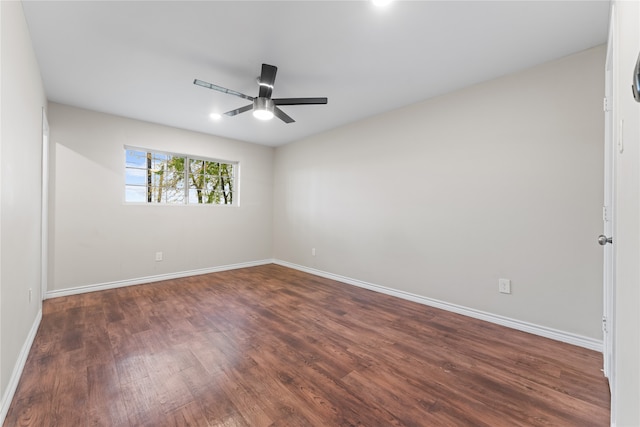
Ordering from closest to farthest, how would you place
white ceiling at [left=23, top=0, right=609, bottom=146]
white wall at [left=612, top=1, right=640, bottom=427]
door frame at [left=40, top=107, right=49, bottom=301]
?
white wall at [left=612, top=1, right=640, bottom=427] → white ceiling at [left=23, top=0, right=609, bottom=146] → door frame at [left=40, top=107, right=49, bottom=301]

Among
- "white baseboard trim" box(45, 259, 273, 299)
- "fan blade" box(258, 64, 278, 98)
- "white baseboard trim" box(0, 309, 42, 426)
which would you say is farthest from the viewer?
"white baseboard trim" box(45, 259, 273, 299)

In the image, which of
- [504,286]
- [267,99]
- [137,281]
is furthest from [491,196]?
[137,281]

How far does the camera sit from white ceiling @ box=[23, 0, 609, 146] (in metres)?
1.78

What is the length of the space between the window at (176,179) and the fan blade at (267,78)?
2.62 metres

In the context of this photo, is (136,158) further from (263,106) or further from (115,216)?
(263,106)

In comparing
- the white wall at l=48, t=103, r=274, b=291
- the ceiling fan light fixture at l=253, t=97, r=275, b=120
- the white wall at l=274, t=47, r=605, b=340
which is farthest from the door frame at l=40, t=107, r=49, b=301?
the white wall at l=274, t=47, r=605, b=340

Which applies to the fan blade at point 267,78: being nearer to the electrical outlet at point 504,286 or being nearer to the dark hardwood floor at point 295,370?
the dark hardwood floor at point 295,370

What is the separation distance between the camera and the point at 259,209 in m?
5.34

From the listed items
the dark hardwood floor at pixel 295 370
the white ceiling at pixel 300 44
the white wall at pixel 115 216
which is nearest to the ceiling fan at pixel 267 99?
the white ceiling at pixel 300 44

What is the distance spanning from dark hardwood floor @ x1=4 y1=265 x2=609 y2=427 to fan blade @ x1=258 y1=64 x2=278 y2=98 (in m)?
2.24

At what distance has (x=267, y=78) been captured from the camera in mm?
2424

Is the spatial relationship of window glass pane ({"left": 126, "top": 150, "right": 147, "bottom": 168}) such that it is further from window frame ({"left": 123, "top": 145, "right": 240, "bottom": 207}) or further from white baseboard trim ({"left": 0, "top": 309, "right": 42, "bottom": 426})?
white baseboard trim ({"left": 0, "top": 309, "right": 42, "bottom": 426})

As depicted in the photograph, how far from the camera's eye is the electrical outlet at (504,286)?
253 centimetres

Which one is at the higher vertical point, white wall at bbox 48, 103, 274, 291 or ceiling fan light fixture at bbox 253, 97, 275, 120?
ceiling fan light fixture at bbox 253, 97, 275, 120
